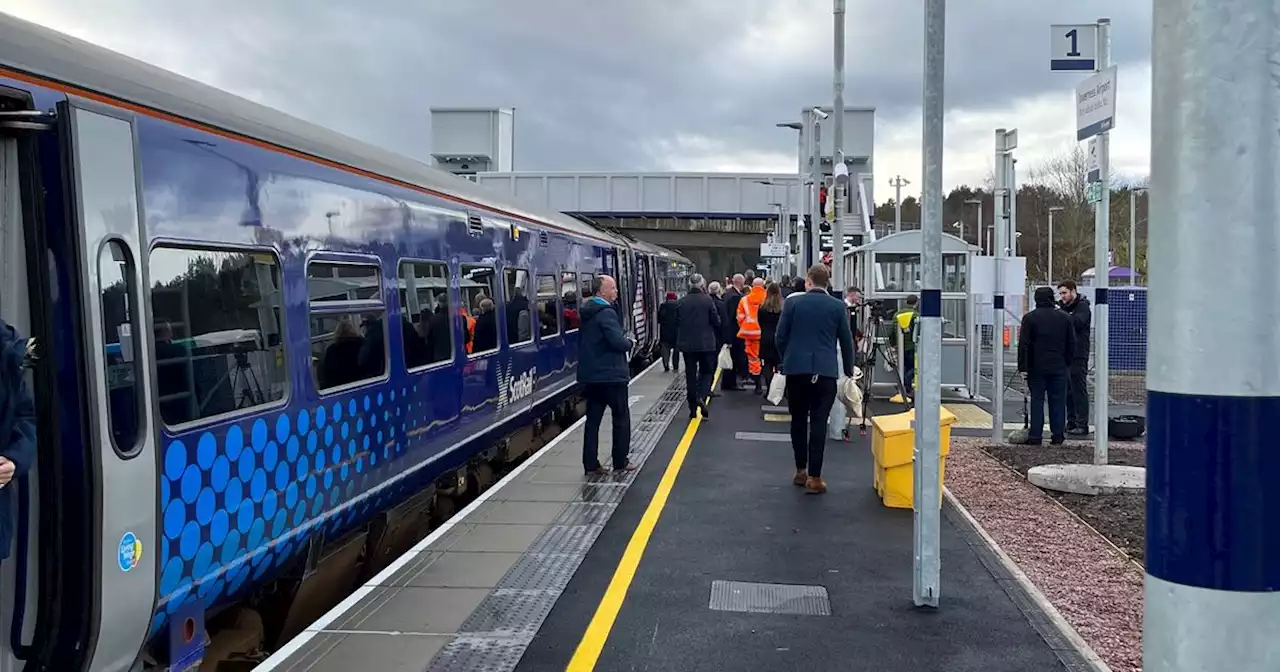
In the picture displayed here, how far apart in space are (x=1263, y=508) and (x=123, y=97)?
4.14 metres

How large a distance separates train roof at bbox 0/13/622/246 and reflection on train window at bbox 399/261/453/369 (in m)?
0.66

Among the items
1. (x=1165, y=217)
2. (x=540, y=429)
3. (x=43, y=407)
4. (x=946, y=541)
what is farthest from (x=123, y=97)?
(x=540, y=429)

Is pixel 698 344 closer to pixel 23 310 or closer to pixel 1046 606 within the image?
pixel 1046 606

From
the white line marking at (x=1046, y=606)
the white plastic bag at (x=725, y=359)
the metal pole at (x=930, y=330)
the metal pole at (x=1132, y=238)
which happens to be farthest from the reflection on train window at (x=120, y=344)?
the metal pole at (x=1132, y=238)

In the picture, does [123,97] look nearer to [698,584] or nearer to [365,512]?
[365,512]

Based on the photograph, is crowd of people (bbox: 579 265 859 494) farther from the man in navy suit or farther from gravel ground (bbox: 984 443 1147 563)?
gravel ground (bbox: 984 443 1147 563)

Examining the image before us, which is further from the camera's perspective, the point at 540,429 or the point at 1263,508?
the point at 540,429

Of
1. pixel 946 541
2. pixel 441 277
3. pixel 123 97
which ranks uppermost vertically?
pixel 123 97

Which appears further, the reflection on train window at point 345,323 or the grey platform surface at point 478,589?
the reflection on train window at point 345,323

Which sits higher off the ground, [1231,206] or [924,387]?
[1231,206]

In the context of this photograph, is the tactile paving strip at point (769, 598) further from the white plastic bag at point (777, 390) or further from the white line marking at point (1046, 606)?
the white plastic bag at point (777, 390)

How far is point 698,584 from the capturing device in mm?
6219

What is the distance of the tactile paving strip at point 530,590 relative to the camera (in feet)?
16.2

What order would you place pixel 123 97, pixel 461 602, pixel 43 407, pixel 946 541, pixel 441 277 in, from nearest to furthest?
pixel 43 407 < pixel 123 97 < pixel 461 602 < pixel 946 541 < pixel 441 277
